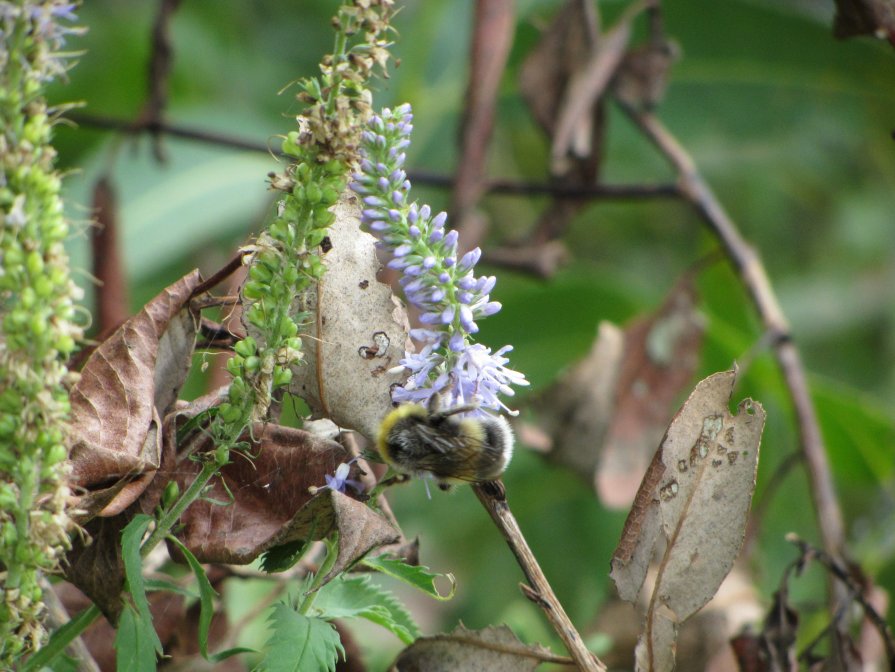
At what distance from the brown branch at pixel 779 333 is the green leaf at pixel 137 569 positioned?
3.08ft

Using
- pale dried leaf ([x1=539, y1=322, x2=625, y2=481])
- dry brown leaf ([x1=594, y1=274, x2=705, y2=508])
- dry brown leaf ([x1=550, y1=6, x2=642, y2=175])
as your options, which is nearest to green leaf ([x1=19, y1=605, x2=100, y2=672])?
dry brown leaf ([x1=594, y1=274, x2=705, y2=508])

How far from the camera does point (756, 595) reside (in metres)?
1.47

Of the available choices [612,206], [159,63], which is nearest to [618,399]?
[159,63]

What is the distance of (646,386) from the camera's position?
1724 millimetres

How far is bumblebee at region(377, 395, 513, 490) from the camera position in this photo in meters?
0.78

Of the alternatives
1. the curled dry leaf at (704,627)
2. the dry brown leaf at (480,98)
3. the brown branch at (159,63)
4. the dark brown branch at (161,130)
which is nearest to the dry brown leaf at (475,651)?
the curled dry leaf at (704,627)

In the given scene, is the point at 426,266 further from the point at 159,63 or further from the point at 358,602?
the point at 159,63

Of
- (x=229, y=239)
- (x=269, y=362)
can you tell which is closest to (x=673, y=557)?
(x=269, y=362)

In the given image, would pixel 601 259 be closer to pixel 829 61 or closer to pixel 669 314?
pixel 829 61

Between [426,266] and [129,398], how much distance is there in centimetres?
24

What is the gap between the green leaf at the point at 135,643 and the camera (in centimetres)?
69

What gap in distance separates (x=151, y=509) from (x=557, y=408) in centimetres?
103

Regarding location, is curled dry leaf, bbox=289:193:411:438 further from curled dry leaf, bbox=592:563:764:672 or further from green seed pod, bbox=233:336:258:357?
curled dry leaf, bbox=592:563:764:672

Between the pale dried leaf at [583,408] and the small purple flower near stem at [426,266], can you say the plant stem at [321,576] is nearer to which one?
the small purple flower near stem at [426,266]
